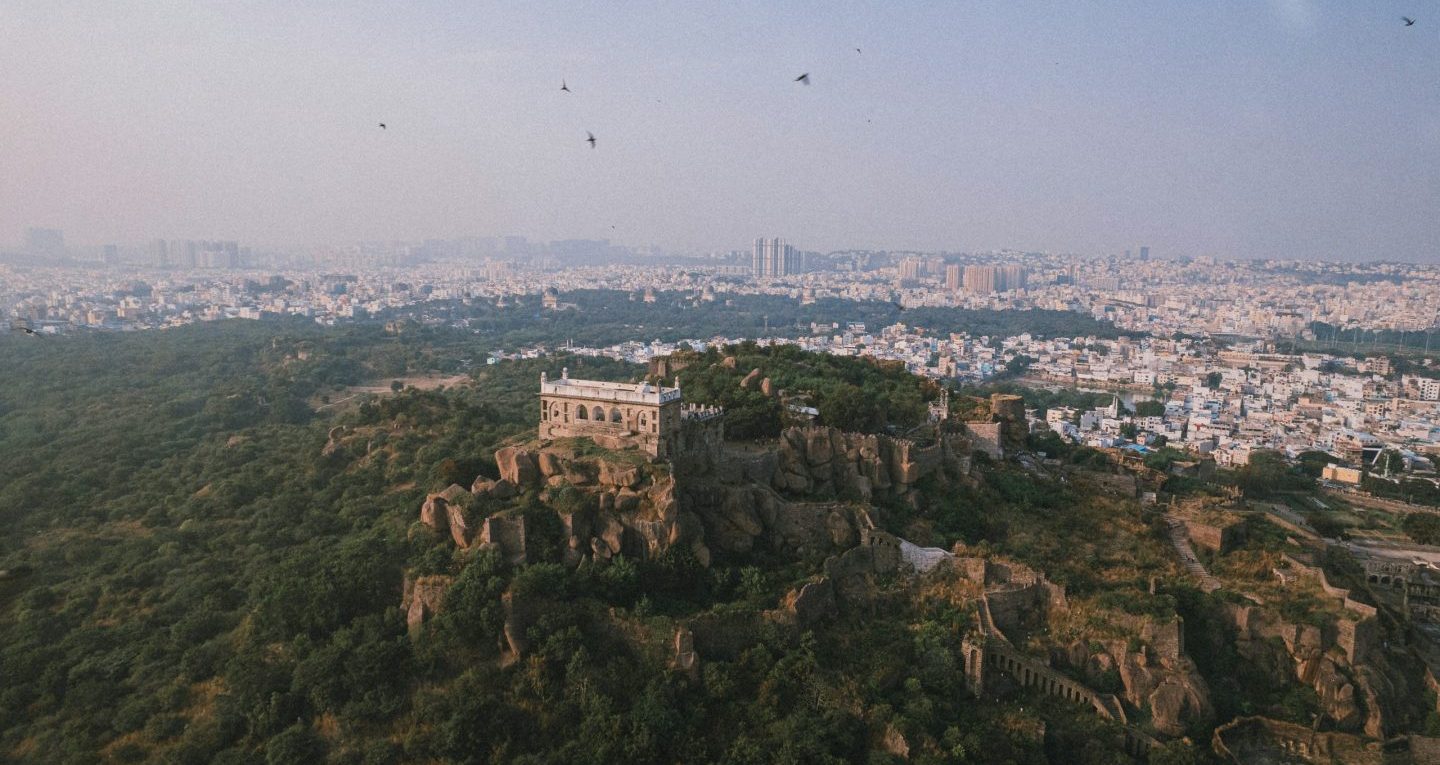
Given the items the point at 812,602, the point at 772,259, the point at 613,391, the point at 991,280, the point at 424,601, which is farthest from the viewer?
the point at 772,259

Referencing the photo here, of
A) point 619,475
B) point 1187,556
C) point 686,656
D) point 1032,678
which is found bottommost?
point 1032,678

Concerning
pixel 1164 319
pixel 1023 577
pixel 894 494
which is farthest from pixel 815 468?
pixel 1164 319

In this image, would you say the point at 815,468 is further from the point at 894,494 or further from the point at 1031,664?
the point at 1031,664

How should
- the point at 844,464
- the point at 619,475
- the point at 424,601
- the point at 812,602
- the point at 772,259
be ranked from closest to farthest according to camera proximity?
the point at 424,601 < the point at 812,602 < the point at 619,475 < the point at 844,464 < the point at 772,259

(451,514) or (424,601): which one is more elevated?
(451,514)

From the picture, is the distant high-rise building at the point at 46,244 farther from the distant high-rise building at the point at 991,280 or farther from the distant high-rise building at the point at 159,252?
the distant high-rise building at the point at 991,280

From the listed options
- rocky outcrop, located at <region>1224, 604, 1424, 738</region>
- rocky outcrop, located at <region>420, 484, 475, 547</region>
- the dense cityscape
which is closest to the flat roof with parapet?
rocky outcrop, located at <region>420, 484, 475, 547</region>

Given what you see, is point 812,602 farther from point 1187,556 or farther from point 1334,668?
point 1334,668

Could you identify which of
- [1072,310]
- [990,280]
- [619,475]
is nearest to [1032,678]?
[619,475]
